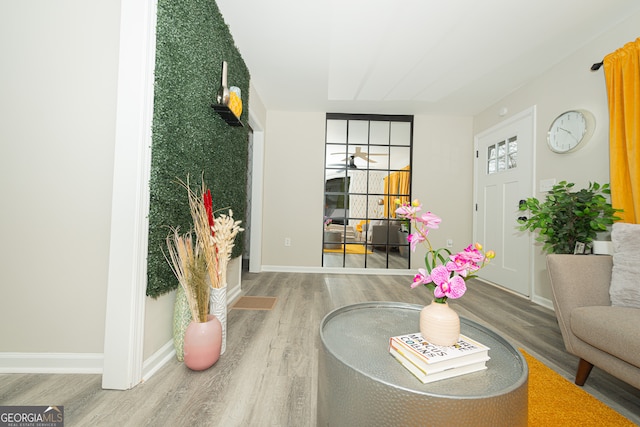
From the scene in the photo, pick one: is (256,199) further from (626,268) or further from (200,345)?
(626,268)

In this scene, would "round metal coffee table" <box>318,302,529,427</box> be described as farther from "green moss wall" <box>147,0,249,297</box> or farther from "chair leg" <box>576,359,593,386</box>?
"green moss wall" <box>147,0,249,297</box>

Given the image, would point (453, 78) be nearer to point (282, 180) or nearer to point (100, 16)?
point (282, 180)

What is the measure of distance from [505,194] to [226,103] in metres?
3.40

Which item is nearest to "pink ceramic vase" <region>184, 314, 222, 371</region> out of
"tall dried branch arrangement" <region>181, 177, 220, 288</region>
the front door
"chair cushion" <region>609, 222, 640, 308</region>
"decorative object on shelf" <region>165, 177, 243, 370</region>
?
"decorative object on shelf" <region>165, 177, 243, 370</region>

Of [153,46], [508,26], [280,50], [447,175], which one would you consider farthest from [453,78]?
[153,46]

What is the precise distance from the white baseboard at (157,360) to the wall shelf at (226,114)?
157 cm

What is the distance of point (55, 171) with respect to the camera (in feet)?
4.33

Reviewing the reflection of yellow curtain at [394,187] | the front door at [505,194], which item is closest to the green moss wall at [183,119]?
the reflection of yellow curtain at [394,187]

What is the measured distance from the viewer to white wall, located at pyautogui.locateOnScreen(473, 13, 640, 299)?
2.20 metres

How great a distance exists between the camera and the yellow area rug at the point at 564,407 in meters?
1.10

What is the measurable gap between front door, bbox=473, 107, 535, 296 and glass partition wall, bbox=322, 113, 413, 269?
1033mm

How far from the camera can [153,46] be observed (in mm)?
1284

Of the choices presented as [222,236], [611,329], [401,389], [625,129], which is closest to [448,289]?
[401,389]

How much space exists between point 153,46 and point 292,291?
96.0 inches
